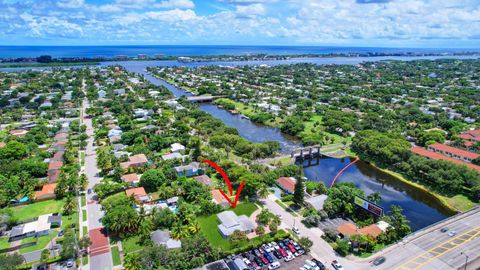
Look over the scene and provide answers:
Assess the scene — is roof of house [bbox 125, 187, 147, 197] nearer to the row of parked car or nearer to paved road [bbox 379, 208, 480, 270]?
the row of parked car

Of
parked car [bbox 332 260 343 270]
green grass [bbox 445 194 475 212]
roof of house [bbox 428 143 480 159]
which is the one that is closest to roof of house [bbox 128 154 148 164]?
parked car [bbox 332 260 343 270]

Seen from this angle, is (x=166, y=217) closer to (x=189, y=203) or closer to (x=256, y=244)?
(x=189, y=203)

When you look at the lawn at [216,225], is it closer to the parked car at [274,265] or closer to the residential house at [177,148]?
the parked car at [274,265]

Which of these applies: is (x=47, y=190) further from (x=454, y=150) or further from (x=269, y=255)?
(x=454, y=150)

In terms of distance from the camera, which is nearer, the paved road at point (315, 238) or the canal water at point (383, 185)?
the paved road at point (315, 238)

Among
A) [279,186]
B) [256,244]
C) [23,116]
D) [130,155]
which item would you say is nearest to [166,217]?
[256,244]

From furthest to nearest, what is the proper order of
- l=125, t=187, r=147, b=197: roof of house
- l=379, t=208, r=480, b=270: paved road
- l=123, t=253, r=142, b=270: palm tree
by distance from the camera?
l=125, t=187, r=147, b=197: roof of house → l=379, t=208, r=480, b=270: paved road → l=123, t=253, r=142, b=270: palm tree

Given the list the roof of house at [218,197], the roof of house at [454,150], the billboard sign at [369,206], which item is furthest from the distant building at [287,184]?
the roof of house at [454,150]
